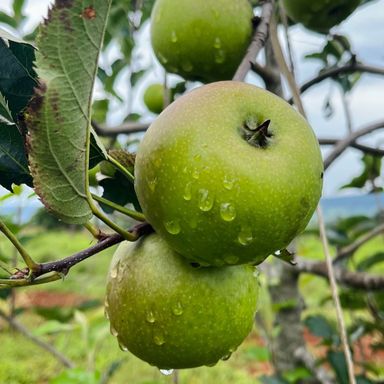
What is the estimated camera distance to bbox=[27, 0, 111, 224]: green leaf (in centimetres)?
38

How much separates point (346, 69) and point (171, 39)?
0.42m

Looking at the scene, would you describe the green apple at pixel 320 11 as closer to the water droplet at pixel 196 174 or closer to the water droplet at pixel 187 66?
the water droplet at pixel 187 66

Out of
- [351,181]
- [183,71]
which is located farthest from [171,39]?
[351,181]

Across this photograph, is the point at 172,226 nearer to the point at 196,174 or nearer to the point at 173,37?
the point at 196,174

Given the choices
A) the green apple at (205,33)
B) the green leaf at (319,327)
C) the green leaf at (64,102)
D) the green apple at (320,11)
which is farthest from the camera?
the green leaf at (319,327)

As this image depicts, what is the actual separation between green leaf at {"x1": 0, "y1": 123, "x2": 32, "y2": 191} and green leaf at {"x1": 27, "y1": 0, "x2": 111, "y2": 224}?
79 millimetres

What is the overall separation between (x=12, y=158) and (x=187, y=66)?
38cm

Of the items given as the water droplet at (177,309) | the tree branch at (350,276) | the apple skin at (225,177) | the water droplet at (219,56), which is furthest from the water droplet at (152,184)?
the tree branch at (350,276)

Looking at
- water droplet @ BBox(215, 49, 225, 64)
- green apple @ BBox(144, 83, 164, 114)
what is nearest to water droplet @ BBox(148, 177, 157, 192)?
water droplet @ BBox(215, 49, 225, 64)

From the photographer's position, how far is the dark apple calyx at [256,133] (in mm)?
454

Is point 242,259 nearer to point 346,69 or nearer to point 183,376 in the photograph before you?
point 346,69

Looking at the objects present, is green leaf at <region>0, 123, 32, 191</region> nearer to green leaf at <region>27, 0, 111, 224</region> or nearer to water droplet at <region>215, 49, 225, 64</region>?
green leaf at <region>27, 0, 111, 224</region>

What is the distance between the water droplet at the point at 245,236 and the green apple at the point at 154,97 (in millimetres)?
965

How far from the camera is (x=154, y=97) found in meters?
1.40
